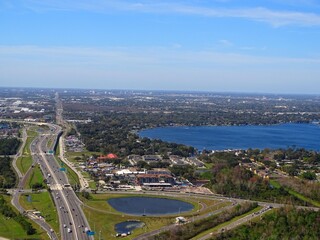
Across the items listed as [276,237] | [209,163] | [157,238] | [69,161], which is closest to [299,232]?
[276,237]

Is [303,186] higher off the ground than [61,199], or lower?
higher

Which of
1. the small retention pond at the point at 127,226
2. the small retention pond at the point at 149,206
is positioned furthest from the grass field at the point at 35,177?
the small retention pond at the point at 127,226

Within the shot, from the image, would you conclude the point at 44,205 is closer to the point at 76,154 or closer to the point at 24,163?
the point at 24,163

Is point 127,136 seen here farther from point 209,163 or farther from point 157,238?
point 157,238

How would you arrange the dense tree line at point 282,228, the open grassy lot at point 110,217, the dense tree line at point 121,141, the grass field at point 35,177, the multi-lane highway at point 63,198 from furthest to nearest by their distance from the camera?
1. the dense tree line at point 121,141
2. the grass field at point 35,177
3. the open grassy lot at point 110,217
4. the multi-lane highway at point 63,198
5. the dense tree line at point 282,228

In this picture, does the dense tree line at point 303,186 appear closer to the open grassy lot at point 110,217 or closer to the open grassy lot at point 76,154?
the open grassy lot at point 110,217

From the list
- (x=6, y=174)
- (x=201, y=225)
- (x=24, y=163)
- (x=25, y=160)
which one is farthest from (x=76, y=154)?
(x=201, y=225)
